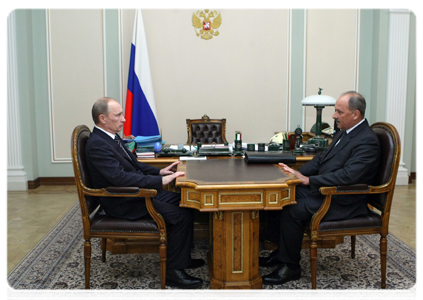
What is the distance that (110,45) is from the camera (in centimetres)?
576

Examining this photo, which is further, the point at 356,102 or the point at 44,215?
the point at 44,215

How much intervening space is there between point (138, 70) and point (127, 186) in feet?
10.4

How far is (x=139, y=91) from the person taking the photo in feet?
18.1

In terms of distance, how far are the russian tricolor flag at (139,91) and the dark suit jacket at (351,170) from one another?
10.5 ft

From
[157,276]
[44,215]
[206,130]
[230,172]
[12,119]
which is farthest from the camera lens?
[12,119]

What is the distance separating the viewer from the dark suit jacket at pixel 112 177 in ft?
8.85

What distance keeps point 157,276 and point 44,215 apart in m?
2.17

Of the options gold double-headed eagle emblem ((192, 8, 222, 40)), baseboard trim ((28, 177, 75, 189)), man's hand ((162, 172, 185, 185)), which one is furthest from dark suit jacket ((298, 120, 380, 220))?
baseboard trim ((28, 177, 75, 189))

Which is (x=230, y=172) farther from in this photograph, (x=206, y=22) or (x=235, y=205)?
(x=206, y=22)

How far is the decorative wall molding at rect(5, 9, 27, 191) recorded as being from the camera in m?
5.46

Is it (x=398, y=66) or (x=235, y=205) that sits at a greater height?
(x=398, y=66)

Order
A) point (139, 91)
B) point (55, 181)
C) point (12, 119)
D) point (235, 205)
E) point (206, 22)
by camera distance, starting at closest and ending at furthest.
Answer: point (235, 205), point (139, 91), point (12, 119), point (206, 22), point (55, 181)

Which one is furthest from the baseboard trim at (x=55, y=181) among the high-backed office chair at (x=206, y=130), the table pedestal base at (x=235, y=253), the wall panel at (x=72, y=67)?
the table pedestal base at (x=235, y=253)

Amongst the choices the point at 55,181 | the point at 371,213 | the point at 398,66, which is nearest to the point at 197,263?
the point at 371,213
